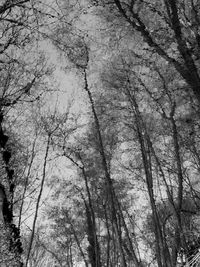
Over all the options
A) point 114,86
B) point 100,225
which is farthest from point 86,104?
point 100,225

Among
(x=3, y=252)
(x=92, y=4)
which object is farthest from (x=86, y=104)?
(x=3, y=252)

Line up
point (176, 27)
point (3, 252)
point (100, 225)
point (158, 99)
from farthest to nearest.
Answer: point (100, 225)
point (158, 99)
point (3, 252)
point (176, 27)

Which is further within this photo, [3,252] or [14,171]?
[14,171]

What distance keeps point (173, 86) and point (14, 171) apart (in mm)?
6072

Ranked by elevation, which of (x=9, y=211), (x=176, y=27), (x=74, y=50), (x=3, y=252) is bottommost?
(x=3, y=252)

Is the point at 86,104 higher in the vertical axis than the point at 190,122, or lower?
higher

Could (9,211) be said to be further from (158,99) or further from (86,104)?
(158,99)

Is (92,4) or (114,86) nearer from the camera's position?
(92,4)

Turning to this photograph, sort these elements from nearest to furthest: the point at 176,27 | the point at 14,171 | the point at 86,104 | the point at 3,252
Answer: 1. the point at 176,27
2. the point at 3,252
3. the point at 14,171
4. the point at 86,104

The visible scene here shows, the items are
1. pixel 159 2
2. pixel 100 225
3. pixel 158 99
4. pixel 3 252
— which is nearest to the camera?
pixel 3 252

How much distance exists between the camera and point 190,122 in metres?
11.0

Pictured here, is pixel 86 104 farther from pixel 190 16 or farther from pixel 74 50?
pixel 74 50

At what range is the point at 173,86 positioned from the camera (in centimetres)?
1117

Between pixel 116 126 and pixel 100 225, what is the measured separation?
9226 millimetres
